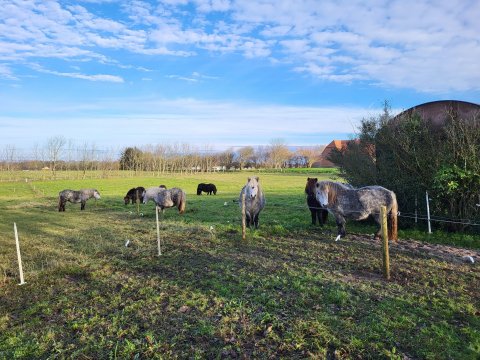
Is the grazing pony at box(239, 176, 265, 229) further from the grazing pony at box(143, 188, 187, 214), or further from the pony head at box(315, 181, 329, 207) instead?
the grazing pony at box(143, 188, 187, 214)

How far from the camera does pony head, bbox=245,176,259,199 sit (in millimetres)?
10188

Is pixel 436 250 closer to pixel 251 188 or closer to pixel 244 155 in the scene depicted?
pixel 251 188

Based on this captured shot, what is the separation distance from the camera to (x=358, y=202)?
8.47 m

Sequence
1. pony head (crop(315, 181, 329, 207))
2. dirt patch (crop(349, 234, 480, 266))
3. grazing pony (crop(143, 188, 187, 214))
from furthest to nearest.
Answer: grazing pony (crop(143, 188, 187, 214)) < pony head (crop(315, 181, 329, 207)) < dirt patch (crop(349, 234, 480, 266))

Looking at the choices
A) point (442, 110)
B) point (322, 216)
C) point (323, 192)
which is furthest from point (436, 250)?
point (442, 110)

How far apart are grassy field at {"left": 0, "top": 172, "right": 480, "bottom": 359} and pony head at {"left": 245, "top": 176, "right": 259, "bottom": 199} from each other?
1.75m

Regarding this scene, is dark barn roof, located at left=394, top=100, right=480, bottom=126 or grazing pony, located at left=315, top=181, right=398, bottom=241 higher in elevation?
dark barn roof, located at left=394, top=100, right=480, bottom=126

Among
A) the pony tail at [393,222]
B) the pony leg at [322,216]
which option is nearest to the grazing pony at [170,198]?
the pony leg at [322,216]

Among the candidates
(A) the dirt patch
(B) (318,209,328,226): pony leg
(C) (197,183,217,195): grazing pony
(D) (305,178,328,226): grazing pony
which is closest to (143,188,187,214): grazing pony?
(D) (305,178,328,226): grazing pony

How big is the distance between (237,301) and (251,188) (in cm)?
566

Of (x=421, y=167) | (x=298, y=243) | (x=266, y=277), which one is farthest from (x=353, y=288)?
(x=421, y=167)

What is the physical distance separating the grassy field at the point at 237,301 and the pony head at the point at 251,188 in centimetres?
175

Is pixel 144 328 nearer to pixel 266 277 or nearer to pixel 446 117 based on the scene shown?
pixel 266 277

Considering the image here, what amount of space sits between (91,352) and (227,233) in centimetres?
630
